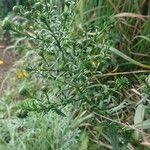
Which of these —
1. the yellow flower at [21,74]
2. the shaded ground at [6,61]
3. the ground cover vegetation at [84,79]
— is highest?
the ground cover vegetation at [84,79]

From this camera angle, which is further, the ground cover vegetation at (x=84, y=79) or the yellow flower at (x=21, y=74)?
the yellow flower at (x=21, y=74)

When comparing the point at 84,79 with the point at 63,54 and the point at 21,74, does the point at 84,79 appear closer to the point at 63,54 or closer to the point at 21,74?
the point at 63,54

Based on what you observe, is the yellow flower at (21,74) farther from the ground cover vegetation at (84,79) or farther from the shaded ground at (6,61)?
the shaded ground at (6,61)

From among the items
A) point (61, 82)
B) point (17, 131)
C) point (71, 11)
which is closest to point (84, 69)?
point (61, 82)

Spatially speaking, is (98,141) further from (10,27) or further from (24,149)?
(10,27)

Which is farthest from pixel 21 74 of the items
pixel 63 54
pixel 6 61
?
pixel 63 54

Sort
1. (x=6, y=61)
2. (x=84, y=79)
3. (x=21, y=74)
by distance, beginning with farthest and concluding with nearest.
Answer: (x=6, y=61) → (x=21, y=74) → (x=84, y=79)

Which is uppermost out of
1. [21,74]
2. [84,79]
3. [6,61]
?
[84,79]

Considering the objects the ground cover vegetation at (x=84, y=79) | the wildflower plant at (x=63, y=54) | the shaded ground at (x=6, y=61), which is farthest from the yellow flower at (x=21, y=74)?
the wildflower plant at (x=63, y=54)
